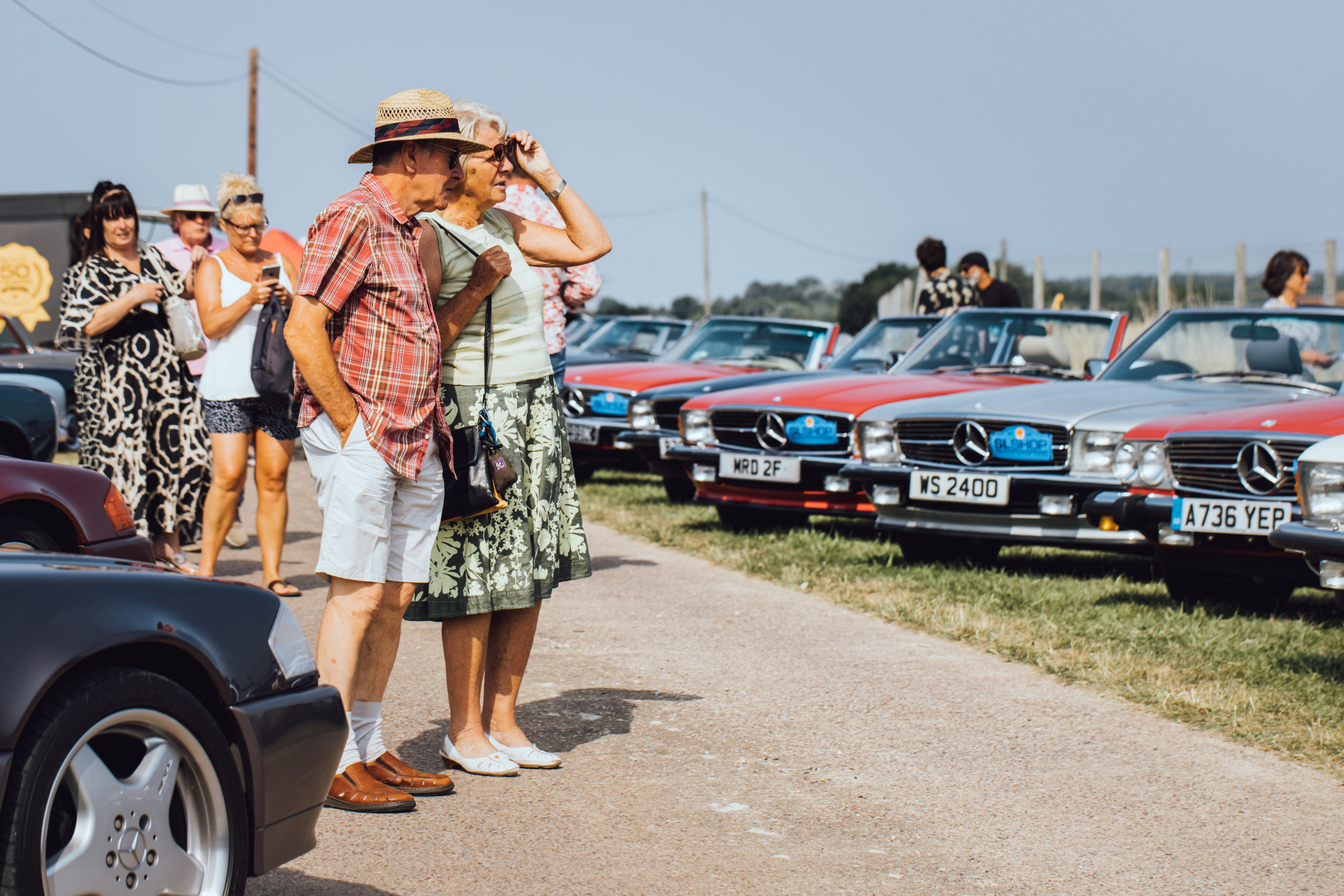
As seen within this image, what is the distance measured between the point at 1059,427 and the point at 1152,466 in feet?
2.32

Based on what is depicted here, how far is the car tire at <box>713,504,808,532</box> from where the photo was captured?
33.2 ft

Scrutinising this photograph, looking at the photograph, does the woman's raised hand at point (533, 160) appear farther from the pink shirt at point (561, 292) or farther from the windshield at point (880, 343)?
the windshield at point (880, 343)

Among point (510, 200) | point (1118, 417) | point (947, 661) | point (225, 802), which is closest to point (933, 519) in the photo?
point (1118, 417)

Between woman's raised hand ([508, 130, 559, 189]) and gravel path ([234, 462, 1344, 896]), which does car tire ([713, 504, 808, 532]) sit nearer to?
gravel path ([234, 462, 1344, 896])

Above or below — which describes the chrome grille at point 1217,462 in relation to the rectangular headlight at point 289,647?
above

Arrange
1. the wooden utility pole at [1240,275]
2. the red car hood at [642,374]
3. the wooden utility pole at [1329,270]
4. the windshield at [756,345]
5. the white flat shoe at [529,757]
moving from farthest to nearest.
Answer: the wooden utility pole at [1240,275] < the wooden utility pole at [1329,270] < the windshield at [756,345] < the red car hood at [642,374] < the white flat shoe at [529,757]

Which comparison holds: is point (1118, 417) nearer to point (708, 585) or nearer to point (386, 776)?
point (708, 585)

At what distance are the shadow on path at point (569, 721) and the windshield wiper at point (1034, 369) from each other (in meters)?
4.93

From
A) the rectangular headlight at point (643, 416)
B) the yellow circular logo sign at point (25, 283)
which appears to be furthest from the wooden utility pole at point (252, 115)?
the rectangular headlight at point (643, 416)

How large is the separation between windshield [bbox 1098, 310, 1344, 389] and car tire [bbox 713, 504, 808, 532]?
252 centimetres

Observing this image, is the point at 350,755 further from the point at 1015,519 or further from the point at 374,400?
the point at 1015,519

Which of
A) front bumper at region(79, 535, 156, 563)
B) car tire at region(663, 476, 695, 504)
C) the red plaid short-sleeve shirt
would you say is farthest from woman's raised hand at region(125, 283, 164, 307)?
car tire at region(663, 476, 695, 504)

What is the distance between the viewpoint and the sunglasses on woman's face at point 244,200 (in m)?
6.88

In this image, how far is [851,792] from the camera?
13.9 ft
